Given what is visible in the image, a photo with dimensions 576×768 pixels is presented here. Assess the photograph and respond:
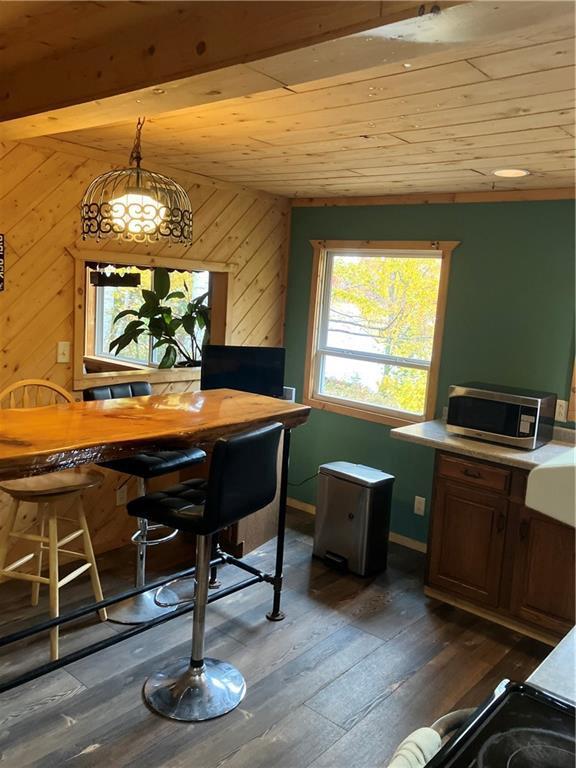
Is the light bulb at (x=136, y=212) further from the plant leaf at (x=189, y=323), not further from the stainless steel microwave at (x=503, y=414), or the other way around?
the plant leaf at (x=189, y=323)

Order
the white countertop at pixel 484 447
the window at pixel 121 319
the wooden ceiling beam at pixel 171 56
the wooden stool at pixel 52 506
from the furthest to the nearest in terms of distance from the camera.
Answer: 1. the window at pixel 121 319
2. the white countertop at pixel 484 447
3. the wooden stool at pixel 52 506
4. the wooden ceiling beam at pixel 171 56

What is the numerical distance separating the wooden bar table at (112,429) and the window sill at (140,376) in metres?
1.00

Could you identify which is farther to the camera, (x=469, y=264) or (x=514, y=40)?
(x=469, y=264)

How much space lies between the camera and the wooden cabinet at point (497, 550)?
3.09 metres

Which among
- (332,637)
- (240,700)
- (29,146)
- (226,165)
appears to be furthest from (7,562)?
(226,165)

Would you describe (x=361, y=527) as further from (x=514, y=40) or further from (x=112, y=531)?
(x=514, y=40)

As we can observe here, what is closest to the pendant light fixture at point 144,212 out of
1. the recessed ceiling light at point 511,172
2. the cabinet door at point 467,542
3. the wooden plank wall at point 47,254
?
the wooden plank wall at point 47,254

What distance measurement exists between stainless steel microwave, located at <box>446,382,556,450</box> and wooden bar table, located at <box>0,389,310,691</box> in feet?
3.76

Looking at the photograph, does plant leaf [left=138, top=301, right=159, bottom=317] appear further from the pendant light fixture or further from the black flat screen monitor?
the pendant light fixture

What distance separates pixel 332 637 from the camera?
3111 mm

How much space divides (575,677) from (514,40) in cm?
155

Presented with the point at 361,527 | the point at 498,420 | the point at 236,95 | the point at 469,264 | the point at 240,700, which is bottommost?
the point at 240,700

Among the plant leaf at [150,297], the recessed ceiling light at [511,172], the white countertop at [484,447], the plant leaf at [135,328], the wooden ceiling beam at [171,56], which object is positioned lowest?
the white countertop at [484,447]

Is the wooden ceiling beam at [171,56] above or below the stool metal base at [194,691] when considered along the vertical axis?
above
